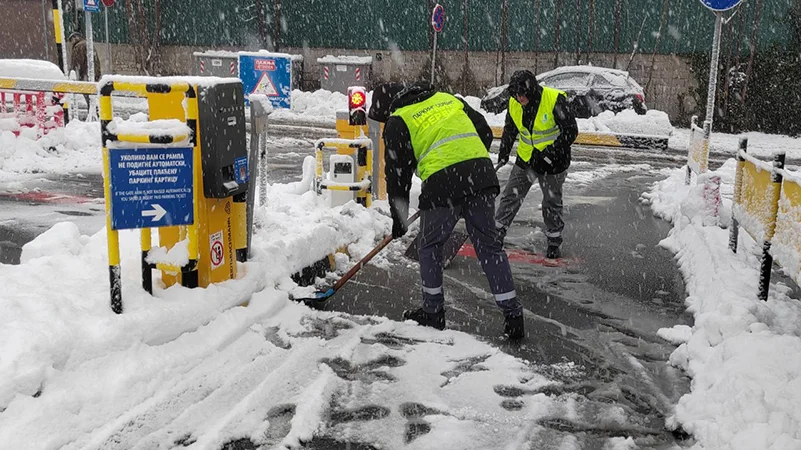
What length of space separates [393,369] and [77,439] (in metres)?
1.76

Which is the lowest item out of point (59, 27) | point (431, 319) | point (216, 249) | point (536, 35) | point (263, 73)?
point (431, 319)

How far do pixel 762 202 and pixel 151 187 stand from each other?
4.21 m

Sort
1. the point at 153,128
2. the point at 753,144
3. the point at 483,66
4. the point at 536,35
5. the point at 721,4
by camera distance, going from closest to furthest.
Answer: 1. the point at 153,128
2. the point at 721,4
3. the point at 753,144
4. the point at 536,35
5. the point at 483,66

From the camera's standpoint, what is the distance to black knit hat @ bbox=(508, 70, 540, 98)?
7020 mm

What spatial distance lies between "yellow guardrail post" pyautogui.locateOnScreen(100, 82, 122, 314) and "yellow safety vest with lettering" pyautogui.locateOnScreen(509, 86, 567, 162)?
12.9 ft

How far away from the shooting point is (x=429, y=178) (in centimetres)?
515

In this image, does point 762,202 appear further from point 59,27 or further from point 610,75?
point 610,75

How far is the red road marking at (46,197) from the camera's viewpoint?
9156 millimetres

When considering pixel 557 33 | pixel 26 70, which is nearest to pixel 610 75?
pixel 557 33

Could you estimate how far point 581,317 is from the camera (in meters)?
5.82

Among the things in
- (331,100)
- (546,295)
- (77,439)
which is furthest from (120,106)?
(77,439)

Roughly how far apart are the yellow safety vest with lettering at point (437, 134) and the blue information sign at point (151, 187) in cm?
144

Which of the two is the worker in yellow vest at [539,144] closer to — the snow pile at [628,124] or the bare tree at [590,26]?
the snow pile at [628,124]

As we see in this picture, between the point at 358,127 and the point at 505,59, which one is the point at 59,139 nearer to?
the point at 358,127
